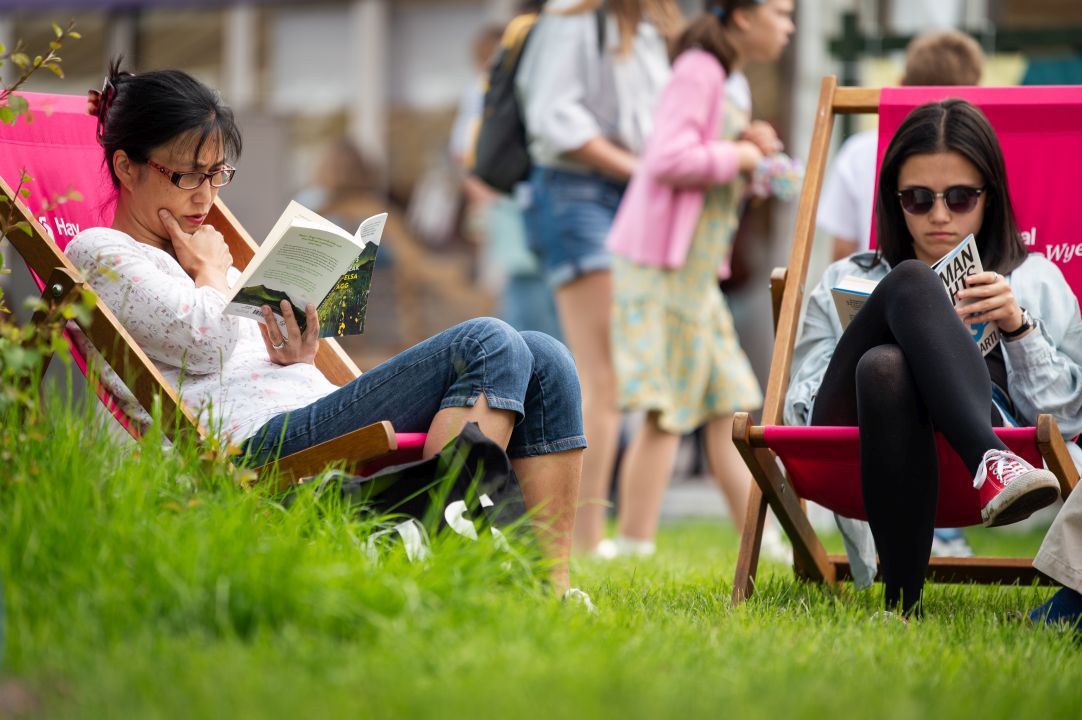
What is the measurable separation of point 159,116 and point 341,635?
1403mm

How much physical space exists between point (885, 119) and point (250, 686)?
8.49 feet

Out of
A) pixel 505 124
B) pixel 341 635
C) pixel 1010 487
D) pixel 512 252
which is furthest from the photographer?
pixel 512 252

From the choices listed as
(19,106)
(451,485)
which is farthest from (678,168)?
(19,106)

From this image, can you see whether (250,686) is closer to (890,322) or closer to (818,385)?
(890,322)

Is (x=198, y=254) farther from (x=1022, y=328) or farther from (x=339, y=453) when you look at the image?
(x=1022, y=328)

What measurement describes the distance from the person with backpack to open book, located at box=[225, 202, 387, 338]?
2.05m

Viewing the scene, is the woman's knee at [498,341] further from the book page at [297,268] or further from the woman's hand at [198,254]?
the woman's hand at [198,254]

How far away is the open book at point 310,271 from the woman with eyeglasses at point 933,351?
40.9 inches

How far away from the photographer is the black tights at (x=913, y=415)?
114 inches

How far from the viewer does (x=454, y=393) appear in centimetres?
296

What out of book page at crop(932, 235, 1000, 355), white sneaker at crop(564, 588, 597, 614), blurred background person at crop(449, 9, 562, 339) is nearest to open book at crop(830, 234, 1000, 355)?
book page at crop(932, 235, 1000, 355)

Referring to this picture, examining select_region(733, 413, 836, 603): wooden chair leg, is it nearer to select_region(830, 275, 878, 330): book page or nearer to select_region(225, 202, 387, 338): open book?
select_region(830, 275, 878, 330): book page

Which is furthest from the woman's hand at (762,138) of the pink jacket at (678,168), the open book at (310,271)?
the open book at (310,271)

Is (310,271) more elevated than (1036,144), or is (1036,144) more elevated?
(1036,144)
